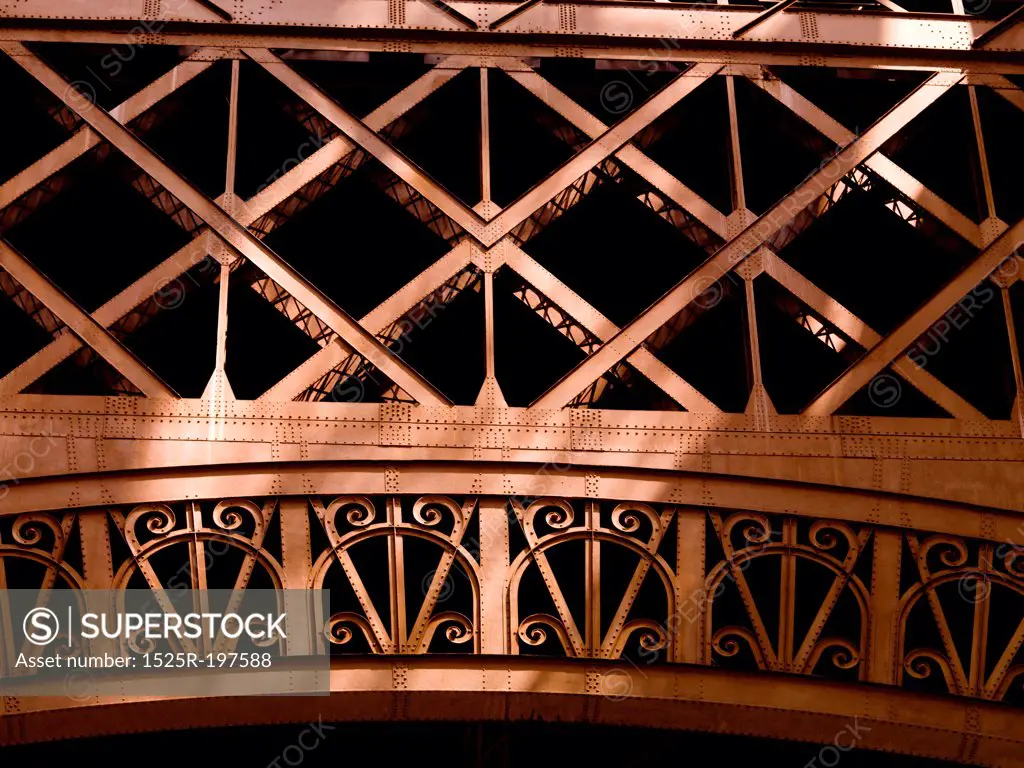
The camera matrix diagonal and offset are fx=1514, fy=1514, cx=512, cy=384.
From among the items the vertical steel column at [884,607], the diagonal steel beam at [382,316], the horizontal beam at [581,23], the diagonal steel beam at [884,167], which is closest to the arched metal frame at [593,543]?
the vertical steel column at [884,607]

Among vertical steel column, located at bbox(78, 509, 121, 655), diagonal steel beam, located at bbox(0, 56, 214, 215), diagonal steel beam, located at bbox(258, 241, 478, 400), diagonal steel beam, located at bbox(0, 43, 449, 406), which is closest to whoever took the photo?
vertical steel column, located at bbox(78, 509, 121, 655)

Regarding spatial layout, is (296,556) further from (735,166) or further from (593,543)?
(735,166)

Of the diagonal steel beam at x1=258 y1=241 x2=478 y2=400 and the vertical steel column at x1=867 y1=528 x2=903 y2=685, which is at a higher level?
the diagonal steel beam at x1=258 y1=241 x2=478 y2=400

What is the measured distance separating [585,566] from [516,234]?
311cm

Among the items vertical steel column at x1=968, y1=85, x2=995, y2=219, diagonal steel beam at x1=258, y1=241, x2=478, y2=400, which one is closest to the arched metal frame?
diagonal steel beam at x1=258, y1=241, x2=478, y2=400

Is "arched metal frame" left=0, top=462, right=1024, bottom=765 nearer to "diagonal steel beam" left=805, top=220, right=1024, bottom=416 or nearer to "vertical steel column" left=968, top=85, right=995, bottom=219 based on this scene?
"diagonal steel beam" left=805, top=220, right=1024, bottom=416

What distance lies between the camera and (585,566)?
1214cm

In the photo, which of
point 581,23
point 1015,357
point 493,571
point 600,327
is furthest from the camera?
point 581,23

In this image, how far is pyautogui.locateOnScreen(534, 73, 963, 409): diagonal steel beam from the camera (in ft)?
41.8

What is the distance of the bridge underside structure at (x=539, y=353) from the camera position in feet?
38.6

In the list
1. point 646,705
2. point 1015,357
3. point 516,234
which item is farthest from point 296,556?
point 1015,357

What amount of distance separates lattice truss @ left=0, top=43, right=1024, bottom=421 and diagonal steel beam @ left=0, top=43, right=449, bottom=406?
2cm

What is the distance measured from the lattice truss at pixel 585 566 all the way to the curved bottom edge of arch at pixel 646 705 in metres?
0.14

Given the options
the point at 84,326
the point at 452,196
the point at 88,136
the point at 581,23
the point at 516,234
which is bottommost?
the point at 84,326
